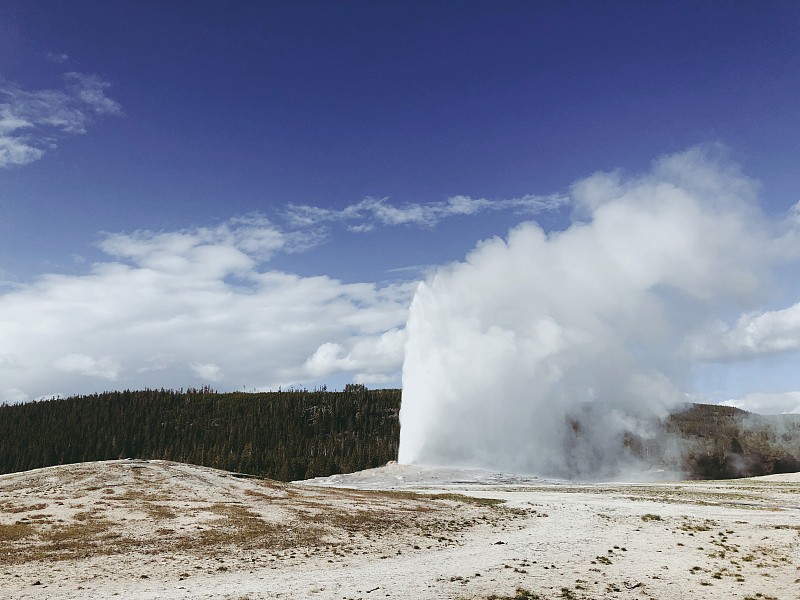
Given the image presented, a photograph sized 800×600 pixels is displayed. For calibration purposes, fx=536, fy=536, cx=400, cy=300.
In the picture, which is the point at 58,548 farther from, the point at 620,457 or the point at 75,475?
the point at 620,457

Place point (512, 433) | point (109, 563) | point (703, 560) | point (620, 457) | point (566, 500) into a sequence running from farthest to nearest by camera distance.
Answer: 1. point (620, 457)
2. point (512, 433)
3. point (566, 500)
4. point (703, 560)
5. point (109, 563)

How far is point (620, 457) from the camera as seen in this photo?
167125 millimetres

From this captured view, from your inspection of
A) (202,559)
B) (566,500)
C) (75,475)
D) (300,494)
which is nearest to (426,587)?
(202,559)

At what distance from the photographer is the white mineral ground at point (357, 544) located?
25297 millimetres

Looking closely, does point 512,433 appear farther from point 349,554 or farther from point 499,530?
point 349,554

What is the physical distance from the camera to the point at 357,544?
116 ft

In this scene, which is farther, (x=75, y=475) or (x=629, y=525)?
(x=75, y=475)

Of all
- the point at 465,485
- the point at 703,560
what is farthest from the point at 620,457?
the point at 703,560

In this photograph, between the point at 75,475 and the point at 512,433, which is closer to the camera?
the point at 75,475

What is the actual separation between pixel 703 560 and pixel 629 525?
14.5m

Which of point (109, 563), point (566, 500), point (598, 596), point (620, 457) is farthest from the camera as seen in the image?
point (620, 457)

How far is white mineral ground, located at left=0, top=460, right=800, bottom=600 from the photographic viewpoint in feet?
83.0

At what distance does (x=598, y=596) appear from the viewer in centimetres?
2395

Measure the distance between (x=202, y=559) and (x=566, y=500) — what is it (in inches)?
1926
